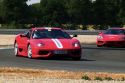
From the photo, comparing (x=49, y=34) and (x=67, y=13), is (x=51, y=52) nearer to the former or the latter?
(x=49, y=34)

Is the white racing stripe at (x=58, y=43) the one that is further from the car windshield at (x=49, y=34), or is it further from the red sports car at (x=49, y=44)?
the car windshield at (x=49, y=34)

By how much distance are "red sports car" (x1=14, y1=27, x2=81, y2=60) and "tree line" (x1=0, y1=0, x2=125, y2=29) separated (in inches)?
2497

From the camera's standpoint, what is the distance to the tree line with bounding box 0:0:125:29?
90.9 meters

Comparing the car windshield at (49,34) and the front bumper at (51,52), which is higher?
the car windshield at (49,34)

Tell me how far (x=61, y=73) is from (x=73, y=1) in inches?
3345

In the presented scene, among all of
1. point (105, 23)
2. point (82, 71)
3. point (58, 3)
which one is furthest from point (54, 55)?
point (58, 3)

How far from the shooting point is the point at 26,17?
93875mm

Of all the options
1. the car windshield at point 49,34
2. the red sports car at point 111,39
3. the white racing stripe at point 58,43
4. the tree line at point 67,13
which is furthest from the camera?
the tree line at point 67,13

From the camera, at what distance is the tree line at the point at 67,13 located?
298ft

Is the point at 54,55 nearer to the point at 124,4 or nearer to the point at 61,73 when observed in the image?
the point at 61,73

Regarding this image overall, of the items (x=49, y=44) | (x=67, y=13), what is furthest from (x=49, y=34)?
(x=67, y=13)

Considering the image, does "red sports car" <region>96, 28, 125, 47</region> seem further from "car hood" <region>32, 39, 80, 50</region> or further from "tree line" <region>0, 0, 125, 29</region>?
"tree line" <region>0, 0, 125, 29</region>

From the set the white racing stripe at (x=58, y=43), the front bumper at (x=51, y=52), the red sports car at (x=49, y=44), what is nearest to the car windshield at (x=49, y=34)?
the red sports car at (x=49, y=44)

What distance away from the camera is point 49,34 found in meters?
23.3
